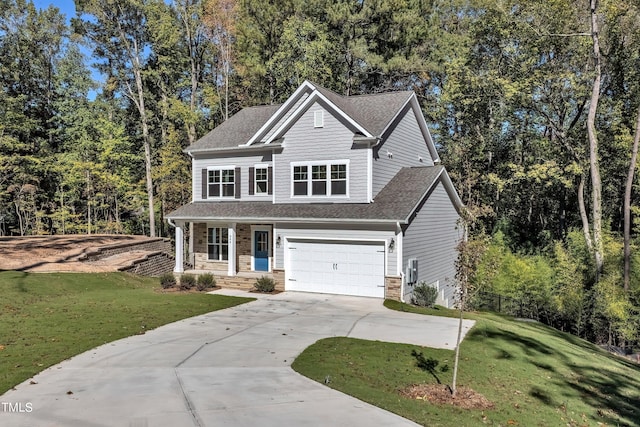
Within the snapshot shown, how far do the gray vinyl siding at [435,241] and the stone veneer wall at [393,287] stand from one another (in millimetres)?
530

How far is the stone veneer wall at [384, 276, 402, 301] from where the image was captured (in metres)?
16.3

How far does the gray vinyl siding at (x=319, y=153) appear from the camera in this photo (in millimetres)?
17953

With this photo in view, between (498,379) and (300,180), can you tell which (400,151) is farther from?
(498,379)

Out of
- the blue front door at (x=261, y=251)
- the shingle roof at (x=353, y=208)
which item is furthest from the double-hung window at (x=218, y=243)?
the blue front door at (x=261, y=251)

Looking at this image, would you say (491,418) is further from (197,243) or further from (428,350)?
(197,243)

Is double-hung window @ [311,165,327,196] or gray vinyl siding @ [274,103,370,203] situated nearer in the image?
gray vinyl siding @ [274,103,370,203]

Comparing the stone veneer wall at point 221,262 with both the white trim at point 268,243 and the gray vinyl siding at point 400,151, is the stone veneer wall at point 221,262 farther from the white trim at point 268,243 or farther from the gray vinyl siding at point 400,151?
the gray vinyl siding at point 400,151

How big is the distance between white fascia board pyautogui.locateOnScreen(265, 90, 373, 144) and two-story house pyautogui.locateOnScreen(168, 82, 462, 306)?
0.04 metres

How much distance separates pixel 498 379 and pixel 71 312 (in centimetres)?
1186

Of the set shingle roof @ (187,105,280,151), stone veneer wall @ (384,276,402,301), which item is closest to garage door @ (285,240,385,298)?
stone veneer wall @ (384,276,402,301)

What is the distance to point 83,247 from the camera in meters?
23.7

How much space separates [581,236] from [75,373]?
24.7 m

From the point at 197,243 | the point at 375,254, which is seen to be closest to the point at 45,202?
the point at 197,243

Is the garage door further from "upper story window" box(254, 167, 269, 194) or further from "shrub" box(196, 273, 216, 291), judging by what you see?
"upper story window" box(254, 167, 269, 194)
